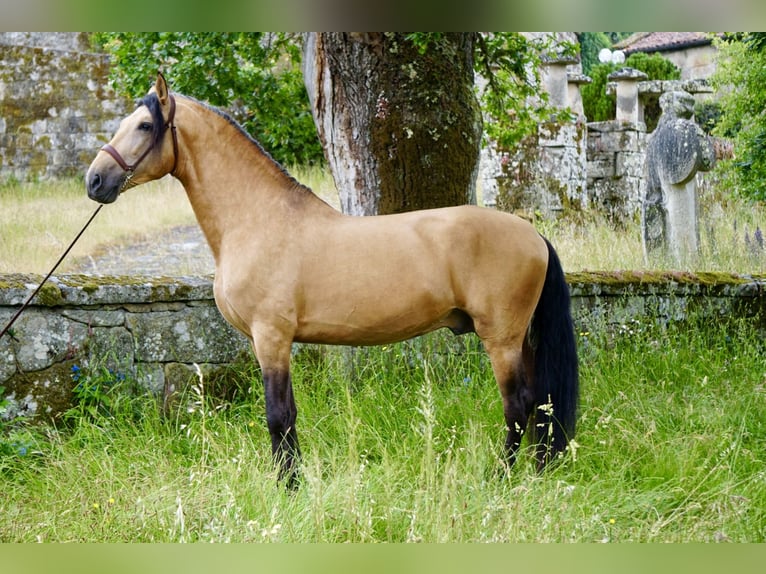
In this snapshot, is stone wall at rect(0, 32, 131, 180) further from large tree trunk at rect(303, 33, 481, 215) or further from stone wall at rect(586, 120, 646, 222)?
large tree trunk at rect(303, 33, 481, 215)

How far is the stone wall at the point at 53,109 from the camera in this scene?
15680mm

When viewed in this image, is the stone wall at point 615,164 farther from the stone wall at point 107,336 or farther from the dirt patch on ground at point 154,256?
the stone wall at point 107,336

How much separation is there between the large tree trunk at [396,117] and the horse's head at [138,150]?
1.64 meters

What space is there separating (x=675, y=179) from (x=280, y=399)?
6044 millimetres

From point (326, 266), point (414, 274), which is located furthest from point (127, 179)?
point (414, 274)

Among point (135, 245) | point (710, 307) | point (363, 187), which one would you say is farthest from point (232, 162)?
point (135, 245)

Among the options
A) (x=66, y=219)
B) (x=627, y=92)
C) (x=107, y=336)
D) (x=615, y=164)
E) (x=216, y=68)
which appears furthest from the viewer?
(x=627, y=92)

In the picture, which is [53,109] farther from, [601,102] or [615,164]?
[601,102]

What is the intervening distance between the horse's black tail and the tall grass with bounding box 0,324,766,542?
0.64ft

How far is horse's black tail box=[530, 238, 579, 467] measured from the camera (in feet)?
14.6

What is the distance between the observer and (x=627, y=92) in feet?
59.7

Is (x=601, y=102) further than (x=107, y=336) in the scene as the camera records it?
Yes

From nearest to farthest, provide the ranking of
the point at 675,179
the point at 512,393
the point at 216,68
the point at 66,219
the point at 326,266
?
the point at 326,266 → the point at 512,393 → the point at 216,68 → the point at 675,179 → the point at 66,219

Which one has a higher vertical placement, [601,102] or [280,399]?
[601,102]
